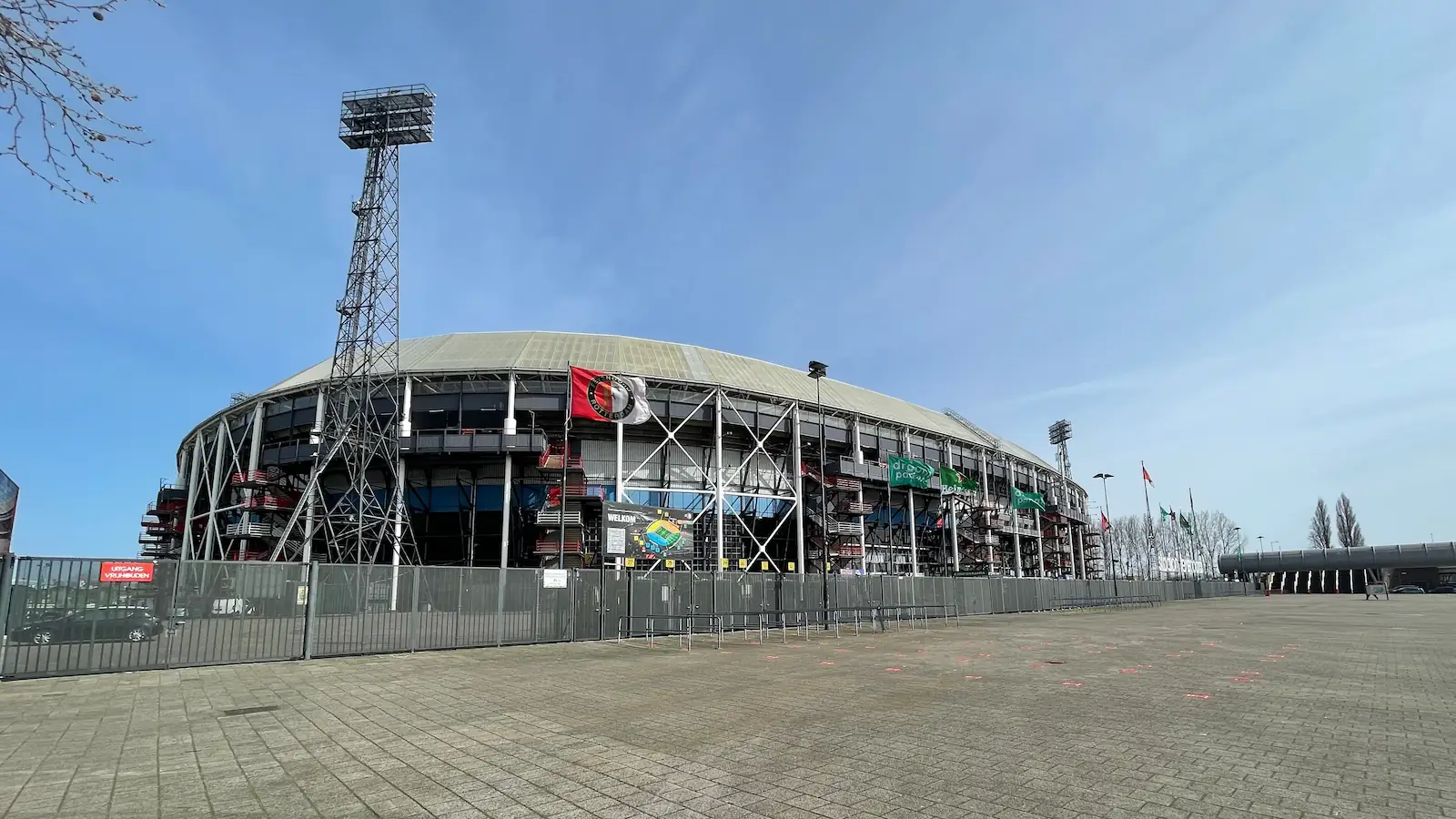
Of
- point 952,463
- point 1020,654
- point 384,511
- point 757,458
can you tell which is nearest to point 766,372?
point 757,458

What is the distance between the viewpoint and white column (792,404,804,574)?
50.4 m

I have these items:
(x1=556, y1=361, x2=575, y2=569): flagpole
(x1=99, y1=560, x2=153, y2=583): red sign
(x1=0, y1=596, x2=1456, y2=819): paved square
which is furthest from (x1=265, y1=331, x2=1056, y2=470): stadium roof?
(x1=0, y1=596, x2=1456, y2=819): paved square

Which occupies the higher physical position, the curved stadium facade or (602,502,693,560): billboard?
the curved stadium facade

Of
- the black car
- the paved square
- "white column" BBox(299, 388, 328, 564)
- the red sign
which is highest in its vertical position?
"white column" BBox(299, 388, 328, 564)

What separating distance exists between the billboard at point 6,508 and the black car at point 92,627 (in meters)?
13.4

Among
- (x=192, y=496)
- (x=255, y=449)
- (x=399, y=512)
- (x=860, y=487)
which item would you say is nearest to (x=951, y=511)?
(x=860, y=487)

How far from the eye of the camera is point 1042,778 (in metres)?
6.73

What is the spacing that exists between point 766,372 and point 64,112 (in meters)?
58.2

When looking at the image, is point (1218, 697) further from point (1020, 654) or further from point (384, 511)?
point (384, 511)

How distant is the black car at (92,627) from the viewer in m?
14.2

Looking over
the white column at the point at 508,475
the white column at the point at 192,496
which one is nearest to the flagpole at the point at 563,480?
the white column at the point at 508,475

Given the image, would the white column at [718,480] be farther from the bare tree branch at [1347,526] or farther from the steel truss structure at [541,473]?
the bare tree branch at [1347,526]

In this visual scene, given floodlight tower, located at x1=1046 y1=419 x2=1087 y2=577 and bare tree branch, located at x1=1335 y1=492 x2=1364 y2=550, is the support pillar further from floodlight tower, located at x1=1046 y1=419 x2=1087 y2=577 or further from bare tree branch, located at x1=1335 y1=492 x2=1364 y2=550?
bare tree branch, located at x1=1335 y1=492 x2=1364 y2=550

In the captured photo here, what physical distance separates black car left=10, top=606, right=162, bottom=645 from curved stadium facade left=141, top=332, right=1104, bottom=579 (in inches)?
1071
